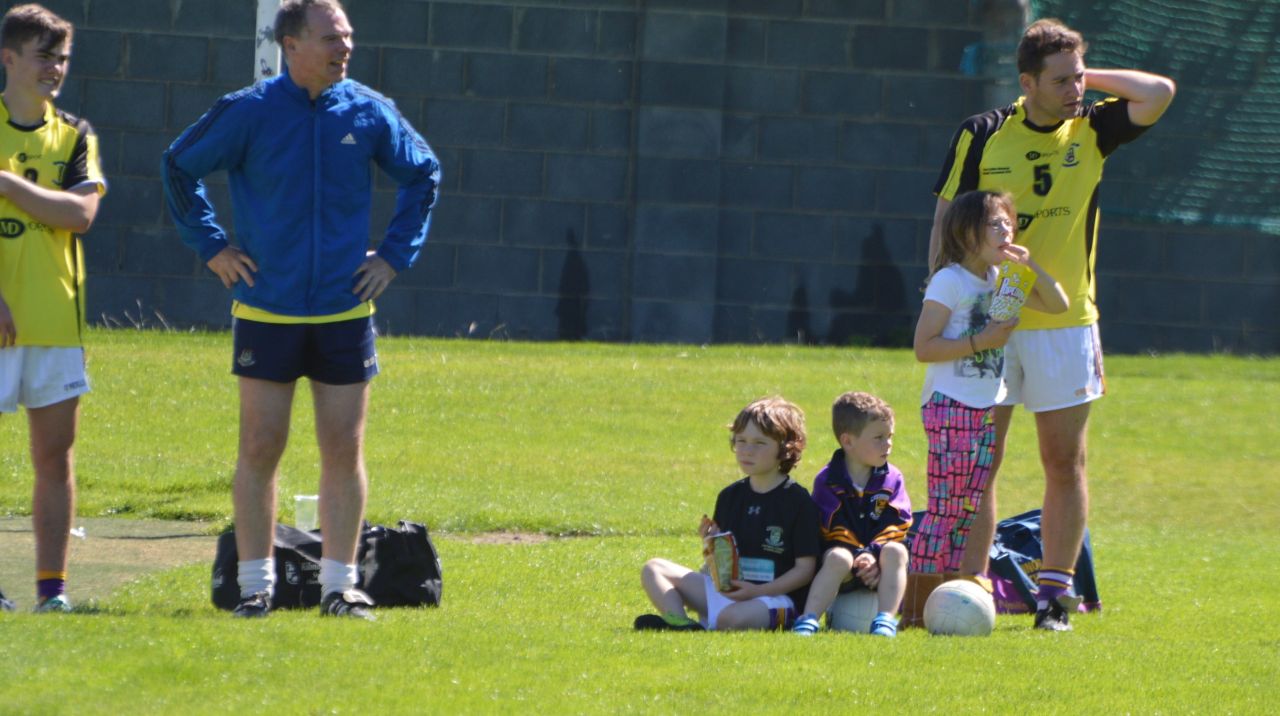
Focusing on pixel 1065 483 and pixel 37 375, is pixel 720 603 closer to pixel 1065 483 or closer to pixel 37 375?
pixel 1065 483

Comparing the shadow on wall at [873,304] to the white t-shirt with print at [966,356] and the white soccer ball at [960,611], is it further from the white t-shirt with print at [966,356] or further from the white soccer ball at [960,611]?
the white soccer ball at [960,611]

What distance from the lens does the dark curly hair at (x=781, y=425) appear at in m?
5.78

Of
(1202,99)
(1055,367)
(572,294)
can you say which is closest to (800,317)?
(572,294)

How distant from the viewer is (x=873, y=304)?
15961 millimetres

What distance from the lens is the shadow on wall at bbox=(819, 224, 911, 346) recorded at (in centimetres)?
1588

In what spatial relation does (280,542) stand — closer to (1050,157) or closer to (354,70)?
(1050,157)

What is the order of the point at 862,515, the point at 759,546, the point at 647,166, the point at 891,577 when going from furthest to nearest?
the point at 647,166
the point at 862,515
the point at 759,546
the point at 891,577

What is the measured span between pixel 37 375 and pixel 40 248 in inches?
17.7

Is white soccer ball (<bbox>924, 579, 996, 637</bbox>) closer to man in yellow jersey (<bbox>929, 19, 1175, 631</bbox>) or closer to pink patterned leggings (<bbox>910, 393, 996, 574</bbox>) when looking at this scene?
pink patterned leggings (<bbox>910, 393, 996, 574</bbox>)

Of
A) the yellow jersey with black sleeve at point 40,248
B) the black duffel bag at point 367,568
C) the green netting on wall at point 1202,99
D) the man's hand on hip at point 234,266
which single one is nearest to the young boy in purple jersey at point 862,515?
the black duffel bag at point 367,568

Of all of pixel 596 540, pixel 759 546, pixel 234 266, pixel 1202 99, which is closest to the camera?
pixel 234 266

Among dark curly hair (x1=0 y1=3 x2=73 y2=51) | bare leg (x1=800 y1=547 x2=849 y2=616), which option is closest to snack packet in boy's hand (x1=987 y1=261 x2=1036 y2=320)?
bare leg (x1=800 y1=547 x2=849 y2=616)

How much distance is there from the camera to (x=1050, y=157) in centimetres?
604

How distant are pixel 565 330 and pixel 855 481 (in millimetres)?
9851
